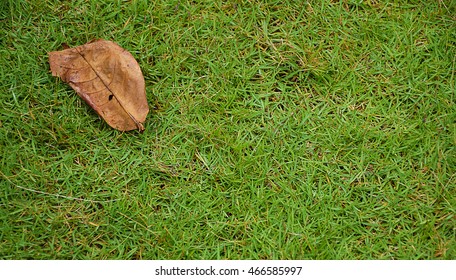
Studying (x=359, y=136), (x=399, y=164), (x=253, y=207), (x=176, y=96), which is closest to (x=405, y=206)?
(x=399, y=164)

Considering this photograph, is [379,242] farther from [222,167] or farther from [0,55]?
[0,55]

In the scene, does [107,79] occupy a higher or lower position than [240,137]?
higher

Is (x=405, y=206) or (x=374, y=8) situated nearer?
(x=405, y=206)

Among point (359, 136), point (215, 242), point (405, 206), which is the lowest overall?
point (215, 242)
